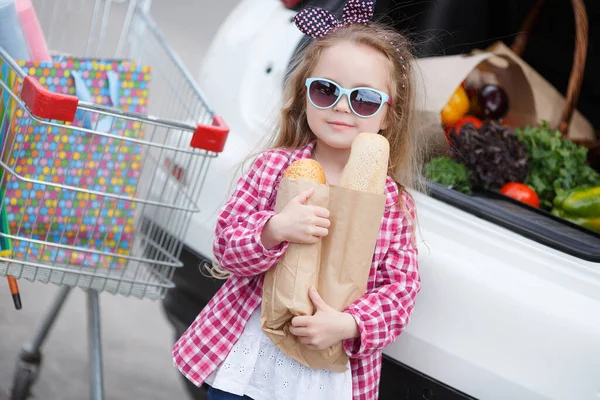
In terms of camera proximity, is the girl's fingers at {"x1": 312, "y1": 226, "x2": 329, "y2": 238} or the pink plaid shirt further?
the pink plaid shirt

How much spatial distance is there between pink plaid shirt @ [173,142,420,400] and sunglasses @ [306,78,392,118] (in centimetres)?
17

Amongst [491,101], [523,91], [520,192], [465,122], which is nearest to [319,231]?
[520,192]

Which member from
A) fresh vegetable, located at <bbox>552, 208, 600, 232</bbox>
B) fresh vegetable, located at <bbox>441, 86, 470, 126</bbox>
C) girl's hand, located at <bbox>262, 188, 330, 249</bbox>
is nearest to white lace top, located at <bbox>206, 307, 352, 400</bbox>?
girl's hand, located at <bbox>262, 188, 330, 249</bbox>

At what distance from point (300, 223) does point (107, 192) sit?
117cm

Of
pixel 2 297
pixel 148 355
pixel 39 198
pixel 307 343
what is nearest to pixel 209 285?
pixel 39 198

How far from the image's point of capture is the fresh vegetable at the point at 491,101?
361cm

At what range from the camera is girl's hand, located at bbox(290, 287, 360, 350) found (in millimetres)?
1944

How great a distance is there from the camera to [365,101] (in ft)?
6.77

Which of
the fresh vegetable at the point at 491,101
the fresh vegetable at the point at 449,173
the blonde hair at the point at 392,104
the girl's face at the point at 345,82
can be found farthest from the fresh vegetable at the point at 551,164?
the girl's face at the point at 345,82

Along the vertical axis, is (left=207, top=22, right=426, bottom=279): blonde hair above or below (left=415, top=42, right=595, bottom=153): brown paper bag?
below

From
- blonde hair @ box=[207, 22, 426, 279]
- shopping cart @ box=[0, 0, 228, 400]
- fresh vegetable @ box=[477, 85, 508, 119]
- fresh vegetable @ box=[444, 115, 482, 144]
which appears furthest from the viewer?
fresh vegetable @ box=[477, 85, 508, 119]

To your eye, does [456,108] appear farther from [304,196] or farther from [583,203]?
[304,196]

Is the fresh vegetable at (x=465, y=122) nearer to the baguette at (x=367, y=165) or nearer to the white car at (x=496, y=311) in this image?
the white car at (x=496, y=311)

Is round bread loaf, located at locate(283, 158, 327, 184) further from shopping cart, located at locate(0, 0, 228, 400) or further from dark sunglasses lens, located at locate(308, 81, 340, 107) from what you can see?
shopping cart, located at locate(0, 0, 228, 400)
